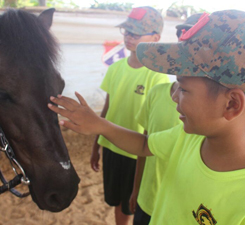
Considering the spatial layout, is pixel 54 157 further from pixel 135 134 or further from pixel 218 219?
pixel 218 219

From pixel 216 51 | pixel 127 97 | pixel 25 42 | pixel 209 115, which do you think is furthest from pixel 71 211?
pixel 216 51

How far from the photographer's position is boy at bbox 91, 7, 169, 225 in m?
1.85

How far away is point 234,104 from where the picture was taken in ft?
2.32

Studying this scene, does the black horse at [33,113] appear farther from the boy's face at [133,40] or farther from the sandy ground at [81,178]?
the sandy ground at [81,178]

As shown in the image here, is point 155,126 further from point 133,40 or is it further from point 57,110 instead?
point 133,40

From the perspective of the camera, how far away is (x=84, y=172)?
3457mm

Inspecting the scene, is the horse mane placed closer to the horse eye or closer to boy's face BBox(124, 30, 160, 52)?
the horse eye

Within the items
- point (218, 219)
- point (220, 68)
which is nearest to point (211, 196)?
point (218, 219)

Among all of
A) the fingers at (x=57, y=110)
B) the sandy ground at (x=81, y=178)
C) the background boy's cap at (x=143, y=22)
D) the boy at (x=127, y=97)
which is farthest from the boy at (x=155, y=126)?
the sandy ground at (x=81, y=178)

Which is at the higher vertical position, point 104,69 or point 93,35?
point 93,35

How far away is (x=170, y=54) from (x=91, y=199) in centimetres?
252

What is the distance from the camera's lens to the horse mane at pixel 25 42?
106 centimetres

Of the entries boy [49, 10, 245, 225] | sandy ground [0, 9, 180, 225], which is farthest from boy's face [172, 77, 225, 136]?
sandy ground [0, 9, 180, 225]

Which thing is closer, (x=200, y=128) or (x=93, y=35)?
(x=200, y=128)
